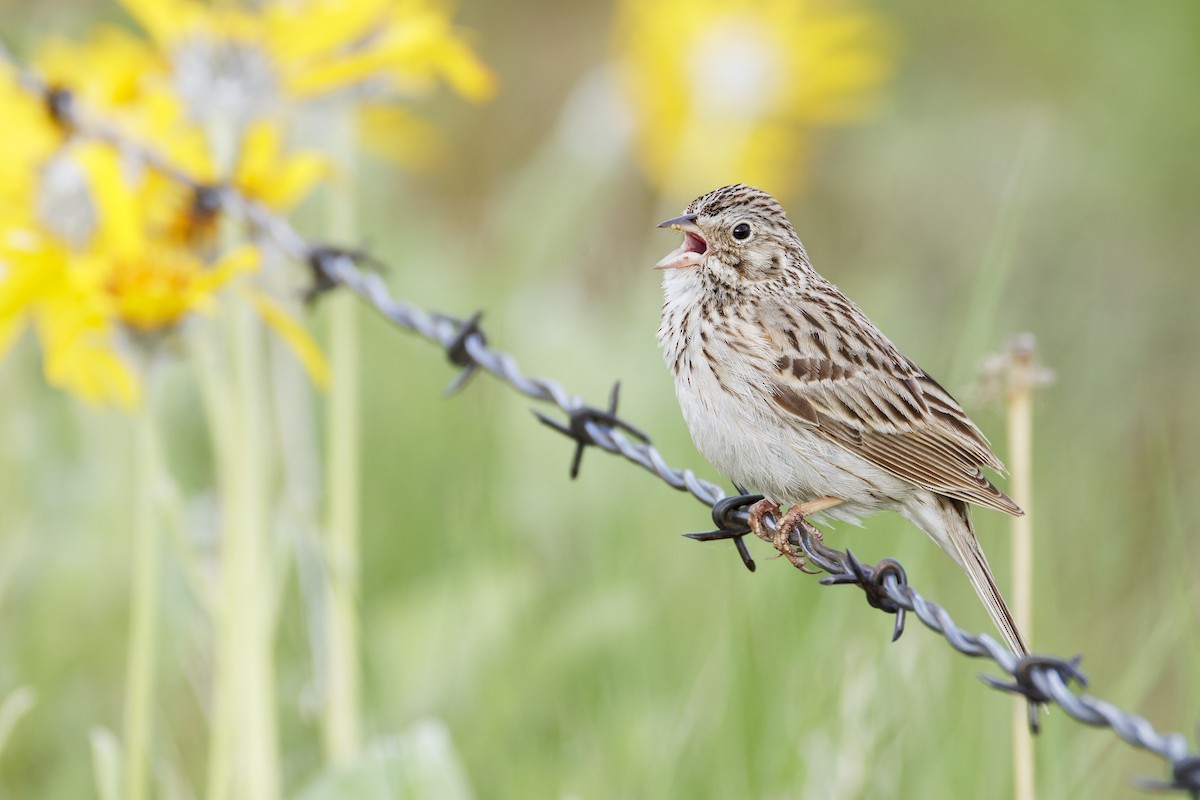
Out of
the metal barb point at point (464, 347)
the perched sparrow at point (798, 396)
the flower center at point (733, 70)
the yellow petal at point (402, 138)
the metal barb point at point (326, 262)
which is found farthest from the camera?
the flower center at point (733, 70)

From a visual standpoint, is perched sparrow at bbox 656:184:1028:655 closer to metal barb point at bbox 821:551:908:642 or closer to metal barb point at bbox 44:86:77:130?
metal barb point at bbox 821:551:908:642

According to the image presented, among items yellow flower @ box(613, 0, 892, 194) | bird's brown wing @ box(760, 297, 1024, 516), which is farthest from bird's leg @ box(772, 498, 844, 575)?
yellow flower @ box(613, 0, 892, 194)

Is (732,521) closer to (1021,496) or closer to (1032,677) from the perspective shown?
(1021,496)

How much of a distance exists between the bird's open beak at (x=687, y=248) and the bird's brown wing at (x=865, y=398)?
0.16m

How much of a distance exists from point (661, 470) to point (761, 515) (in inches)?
7.7

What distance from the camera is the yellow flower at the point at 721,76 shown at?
5.89 metres

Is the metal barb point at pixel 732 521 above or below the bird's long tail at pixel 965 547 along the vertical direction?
above

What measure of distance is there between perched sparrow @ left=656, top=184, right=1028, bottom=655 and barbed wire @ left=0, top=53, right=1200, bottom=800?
0.08 m

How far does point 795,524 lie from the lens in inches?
95.0

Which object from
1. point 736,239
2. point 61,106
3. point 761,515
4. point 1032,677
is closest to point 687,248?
point 736,239

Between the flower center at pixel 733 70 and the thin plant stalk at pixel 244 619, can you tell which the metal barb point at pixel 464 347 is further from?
the flower center at pixel 733 70

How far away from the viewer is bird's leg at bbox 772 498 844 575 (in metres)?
2.35

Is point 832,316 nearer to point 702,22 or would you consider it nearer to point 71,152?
point 71,152

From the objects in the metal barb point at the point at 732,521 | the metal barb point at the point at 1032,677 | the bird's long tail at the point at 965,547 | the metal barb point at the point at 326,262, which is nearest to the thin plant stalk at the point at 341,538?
the metal barb point at the point at 326,262
